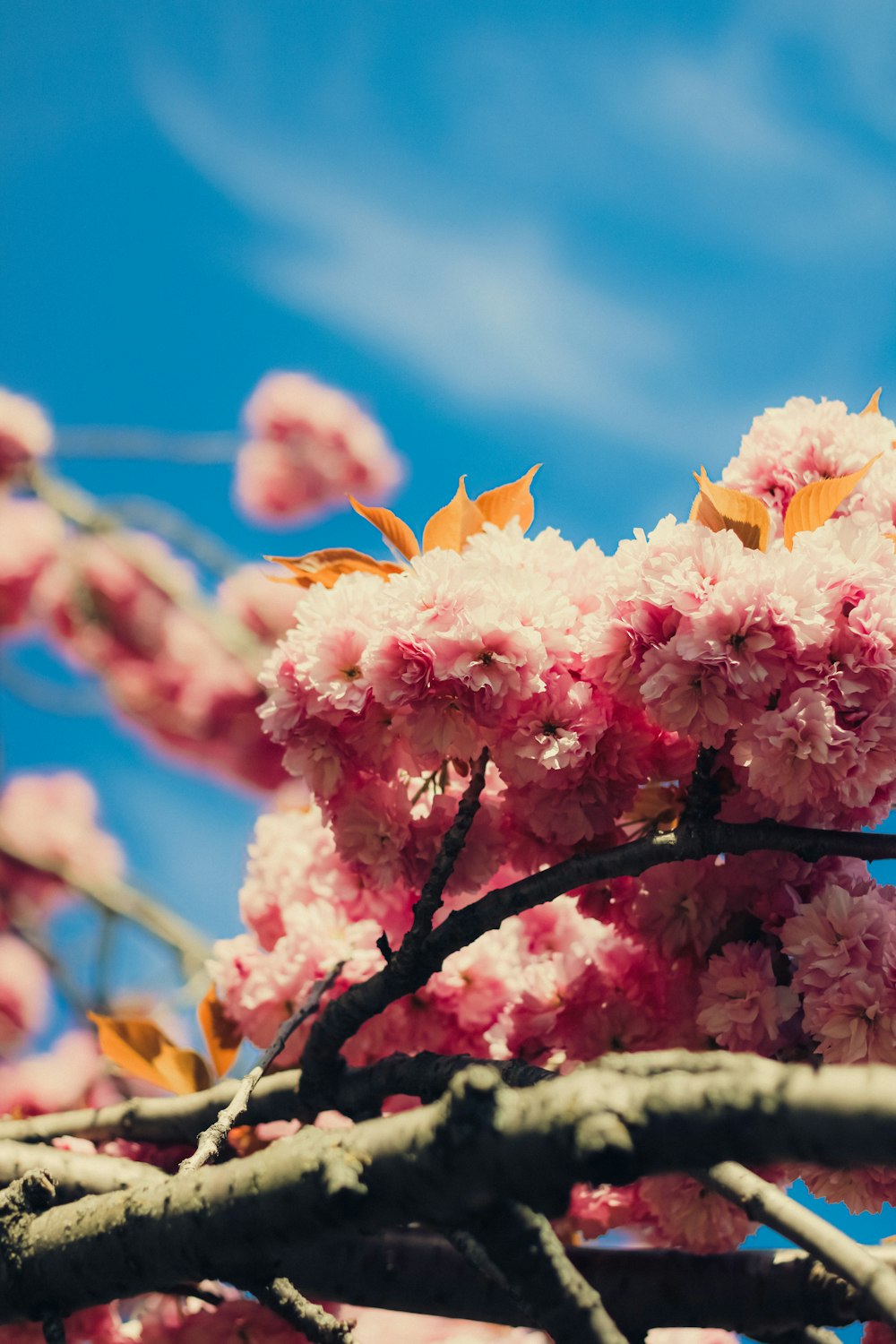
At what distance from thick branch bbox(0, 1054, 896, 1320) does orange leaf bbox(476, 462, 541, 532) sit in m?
0.80

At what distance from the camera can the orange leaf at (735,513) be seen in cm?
125

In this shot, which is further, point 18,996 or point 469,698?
point 18,996

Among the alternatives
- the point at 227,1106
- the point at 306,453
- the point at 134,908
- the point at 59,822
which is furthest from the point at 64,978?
the point at 306,453

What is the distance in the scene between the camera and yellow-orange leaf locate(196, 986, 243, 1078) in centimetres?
180

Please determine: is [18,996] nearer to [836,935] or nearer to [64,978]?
[64,978]

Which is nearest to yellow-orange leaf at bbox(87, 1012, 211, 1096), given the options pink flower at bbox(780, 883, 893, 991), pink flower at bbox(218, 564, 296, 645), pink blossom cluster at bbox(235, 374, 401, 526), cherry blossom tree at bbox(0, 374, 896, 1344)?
cherry blossom tree at bbox(0, 374, 896, 1344)

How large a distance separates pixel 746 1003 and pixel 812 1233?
45cm

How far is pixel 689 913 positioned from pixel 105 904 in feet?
6.86

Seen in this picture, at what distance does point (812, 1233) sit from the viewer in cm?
88

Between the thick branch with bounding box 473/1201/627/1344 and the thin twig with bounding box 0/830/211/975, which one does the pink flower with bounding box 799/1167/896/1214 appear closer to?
the thick branch with bounding box 473/1201/627/1344

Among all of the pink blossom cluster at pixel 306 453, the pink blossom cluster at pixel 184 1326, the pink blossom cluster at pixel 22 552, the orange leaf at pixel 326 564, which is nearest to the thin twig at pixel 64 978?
the pink blossom cluster at pixel 184 1326

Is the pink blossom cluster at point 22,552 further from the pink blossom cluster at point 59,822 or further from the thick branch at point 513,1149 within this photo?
the thick branch at point 513,1149

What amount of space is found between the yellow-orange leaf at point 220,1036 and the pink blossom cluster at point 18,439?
312 centimetres

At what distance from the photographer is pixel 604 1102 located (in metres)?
0.76
